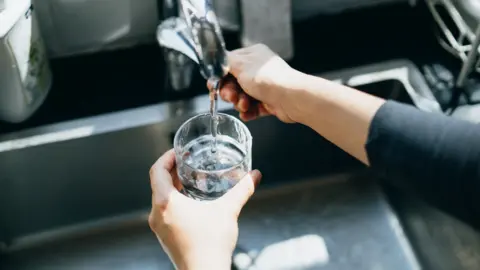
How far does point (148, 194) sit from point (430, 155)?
0.50 m

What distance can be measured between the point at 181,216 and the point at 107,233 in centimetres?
33

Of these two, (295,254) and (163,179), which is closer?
(163,179)

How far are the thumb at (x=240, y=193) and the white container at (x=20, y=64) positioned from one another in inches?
13.5

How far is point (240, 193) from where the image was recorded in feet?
2.43

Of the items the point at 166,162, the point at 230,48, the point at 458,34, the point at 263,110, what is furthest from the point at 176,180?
the point at 458,34

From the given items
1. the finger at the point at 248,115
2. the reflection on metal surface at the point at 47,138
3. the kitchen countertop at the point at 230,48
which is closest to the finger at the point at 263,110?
the finger at the point at 248,115

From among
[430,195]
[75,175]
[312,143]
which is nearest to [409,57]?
[312,143]

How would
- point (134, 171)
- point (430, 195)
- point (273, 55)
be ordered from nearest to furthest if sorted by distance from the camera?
point (430, 195), point (273, 55), point (134, 171)

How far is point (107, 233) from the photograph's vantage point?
1002 millimetres

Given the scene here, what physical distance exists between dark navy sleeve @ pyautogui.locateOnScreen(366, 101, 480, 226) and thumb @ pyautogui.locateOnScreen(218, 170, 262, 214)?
15 cm

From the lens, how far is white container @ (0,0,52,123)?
0.84 m

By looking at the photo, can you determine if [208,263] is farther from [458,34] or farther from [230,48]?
[458,34]

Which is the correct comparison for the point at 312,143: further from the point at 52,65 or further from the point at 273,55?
the point at 52,65

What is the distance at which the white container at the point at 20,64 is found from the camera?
0.84 m
